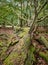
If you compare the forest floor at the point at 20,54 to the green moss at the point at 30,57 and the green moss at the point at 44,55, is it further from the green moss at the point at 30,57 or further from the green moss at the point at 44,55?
the green moss at the point at 30,57

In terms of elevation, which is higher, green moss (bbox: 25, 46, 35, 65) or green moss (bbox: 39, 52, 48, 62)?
green moss (bbox: 25, 46, 35, 65)

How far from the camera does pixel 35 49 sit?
880 cm

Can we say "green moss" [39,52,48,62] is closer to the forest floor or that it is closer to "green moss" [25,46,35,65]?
the forest floor

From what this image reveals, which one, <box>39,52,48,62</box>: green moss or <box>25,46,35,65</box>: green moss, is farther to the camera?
<box>39,52,48,62</box>: green moss

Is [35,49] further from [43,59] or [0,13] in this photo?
[0,13]

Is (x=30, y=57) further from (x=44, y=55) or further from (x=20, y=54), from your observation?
(x=44, y=55)

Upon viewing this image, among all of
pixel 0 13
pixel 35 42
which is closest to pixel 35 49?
pixel 35 42

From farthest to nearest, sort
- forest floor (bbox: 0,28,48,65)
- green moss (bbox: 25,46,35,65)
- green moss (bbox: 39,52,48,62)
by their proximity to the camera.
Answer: green moss (bbox: 39,52,48,62) → forest floor (bbox: 0,28,48,65) → green moss (bbox: 25,46,35,65)

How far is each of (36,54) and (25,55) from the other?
117 cm

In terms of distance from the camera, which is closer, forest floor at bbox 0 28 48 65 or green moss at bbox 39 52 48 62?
forest floor at bbox 0 28 48 65

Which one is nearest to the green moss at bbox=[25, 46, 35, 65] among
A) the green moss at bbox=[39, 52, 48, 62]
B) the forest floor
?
the forest floor

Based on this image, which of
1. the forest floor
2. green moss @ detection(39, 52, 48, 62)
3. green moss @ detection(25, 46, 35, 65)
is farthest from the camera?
green moss @ detection(39, 52, 48, 62)

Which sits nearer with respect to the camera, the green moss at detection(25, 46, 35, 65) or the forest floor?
the green moss at detection(25, 46, 35, 65)

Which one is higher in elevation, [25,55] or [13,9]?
[13,9]
